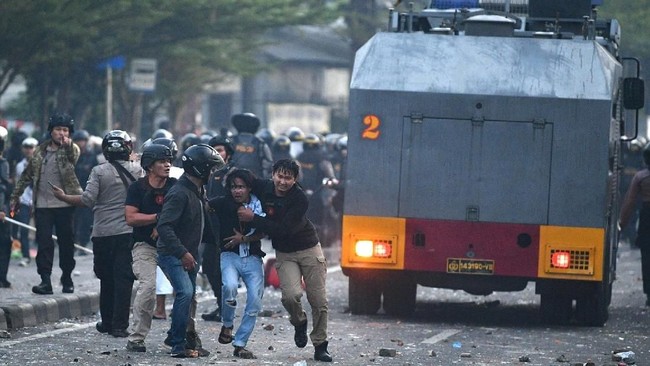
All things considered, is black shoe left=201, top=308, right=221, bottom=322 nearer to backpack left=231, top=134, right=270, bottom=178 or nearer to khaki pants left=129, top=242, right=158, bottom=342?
khaki pants left=129, top=242, right=158, bottom=342

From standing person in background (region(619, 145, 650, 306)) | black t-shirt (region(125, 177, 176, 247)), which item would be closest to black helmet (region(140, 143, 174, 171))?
black t-shirt (region(125, 177, 176, 247))

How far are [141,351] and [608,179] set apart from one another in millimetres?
4836

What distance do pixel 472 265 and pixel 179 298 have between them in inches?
151

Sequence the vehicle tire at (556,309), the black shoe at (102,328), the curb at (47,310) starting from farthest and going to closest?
the vehicle tire at (556,309) < the curb at (47,310) < the black shoe at (102,328)

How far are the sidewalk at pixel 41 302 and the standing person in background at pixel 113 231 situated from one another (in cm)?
86

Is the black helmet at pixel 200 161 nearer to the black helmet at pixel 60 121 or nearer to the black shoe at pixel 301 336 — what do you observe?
the black shoe at pixel 301 336

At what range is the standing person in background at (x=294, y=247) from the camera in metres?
12.1

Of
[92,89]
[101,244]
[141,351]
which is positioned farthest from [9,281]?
[92,89]

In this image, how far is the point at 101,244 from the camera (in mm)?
13492

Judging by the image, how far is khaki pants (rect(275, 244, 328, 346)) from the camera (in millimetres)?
12164

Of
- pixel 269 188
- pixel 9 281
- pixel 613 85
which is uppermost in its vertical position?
pixel 613 85

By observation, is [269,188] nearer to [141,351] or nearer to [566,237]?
[141,351]

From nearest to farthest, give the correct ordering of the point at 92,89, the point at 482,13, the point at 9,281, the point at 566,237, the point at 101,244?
the point at 101,244 → the point at 566,237 → the point at 482,13 → the point at 9,281 → the point at 92,89

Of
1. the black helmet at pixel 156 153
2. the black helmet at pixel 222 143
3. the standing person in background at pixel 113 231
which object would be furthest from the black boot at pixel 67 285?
the black helmet at pixel 156 153
